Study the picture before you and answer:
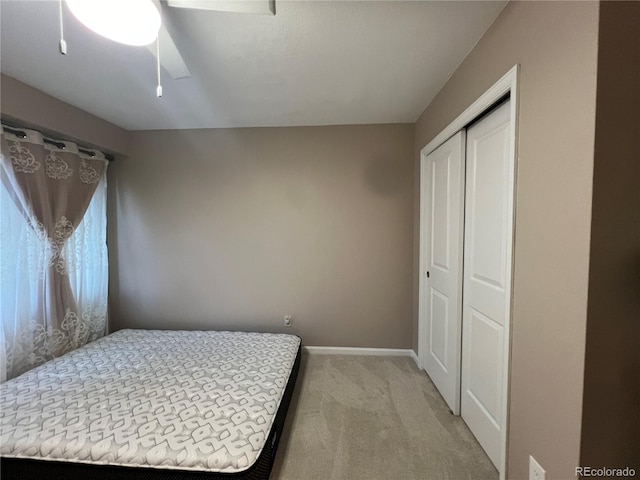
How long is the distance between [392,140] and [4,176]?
10.7 feet

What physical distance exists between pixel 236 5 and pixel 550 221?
4.94 ft

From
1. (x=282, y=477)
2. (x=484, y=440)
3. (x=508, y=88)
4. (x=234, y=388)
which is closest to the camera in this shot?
(x=508, y=88)

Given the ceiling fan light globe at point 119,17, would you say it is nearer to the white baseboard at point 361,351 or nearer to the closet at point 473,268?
the closet at point 473,268

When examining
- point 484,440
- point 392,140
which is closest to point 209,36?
point 392,140

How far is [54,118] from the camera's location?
2037 mm

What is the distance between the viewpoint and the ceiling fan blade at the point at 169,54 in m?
1.18

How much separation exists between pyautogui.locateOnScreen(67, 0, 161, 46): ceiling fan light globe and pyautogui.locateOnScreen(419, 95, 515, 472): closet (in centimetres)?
164

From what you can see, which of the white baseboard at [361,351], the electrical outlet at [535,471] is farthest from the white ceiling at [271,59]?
the white baseboard at [361,351]

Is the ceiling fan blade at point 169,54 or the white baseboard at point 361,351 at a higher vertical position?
the ceiling fan blade at point 169,54

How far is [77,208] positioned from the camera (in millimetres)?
2365

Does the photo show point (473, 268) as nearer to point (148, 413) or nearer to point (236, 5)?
point (236, 5)

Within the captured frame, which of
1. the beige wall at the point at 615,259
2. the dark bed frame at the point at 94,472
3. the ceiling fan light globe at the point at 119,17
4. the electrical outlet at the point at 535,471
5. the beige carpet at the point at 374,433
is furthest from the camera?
the beige carpet at the point at 374,433

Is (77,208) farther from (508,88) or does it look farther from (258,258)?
(508,88)

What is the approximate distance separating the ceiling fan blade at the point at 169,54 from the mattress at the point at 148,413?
1.96 m
